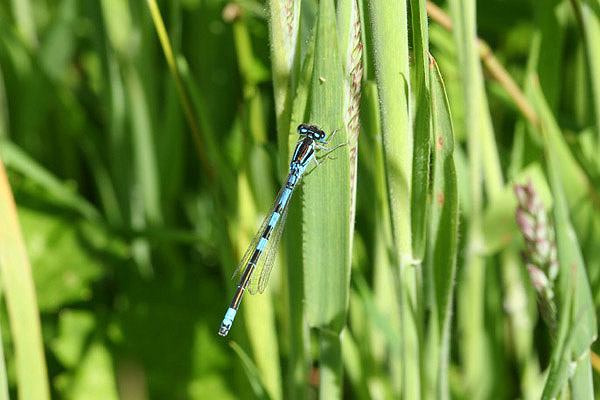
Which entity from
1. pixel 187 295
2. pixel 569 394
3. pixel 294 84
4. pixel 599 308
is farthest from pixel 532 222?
pixel 187 295

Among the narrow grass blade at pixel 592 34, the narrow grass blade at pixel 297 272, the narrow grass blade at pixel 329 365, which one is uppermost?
the narrow grass blade at pixel 592 34

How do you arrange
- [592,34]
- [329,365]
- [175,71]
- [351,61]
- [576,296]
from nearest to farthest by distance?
[351,61] < [576,296] < [329,365] < [175,71] < [592,34]

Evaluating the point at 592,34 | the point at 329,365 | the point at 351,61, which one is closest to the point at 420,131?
the point at 351,61

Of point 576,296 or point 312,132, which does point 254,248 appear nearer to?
point 312,132

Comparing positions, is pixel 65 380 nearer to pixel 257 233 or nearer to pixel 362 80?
pixel 257 233

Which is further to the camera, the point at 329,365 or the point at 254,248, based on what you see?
the point at 254,248

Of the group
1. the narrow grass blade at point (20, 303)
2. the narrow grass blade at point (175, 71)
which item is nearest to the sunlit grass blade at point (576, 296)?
the narrow grass blade at point (175, 71)

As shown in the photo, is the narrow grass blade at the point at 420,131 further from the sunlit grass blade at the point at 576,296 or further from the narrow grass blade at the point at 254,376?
the narrow grass blade at the point at 254,376
